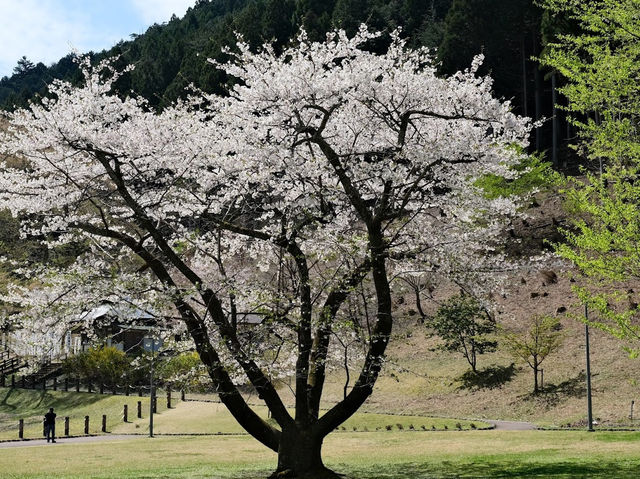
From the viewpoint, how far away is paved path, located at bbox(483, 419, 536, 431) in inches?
879

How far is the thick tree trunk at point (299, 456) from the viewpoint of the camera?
11.3 meters

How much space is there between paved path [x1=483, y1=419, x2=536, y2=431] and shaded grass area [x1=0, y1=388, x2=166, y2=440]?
14.0m

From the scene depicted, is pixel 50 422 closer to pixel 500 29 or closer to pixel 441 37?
pixel 441 37

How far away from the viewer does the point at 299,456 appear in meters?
11.4

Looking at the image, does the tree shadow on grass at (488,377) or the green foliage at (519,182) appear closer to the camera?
the tree shadow on grass at (488,377)

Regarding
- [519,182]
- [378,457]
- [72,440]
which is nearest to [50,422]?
[72,440]

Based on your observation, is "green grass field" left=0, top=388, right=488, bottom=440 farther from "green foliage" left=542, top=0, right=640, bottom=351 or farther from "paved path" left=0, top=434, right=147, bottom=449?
"green foliage" left=542, top=0, right=640, bottom=351

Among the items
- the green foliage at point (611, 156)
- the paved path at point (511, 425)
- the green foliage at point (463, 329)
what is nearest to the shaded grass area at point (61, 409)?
the green foliage at point (463, 329)

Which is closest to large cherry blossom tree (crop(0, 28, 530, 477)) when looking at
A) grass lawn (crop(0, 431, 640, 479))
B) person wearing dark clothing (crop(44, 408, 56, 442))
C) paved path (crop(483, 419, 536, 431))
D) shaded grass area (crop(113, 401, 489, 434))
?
grass lawn (crop(0, 431, 640, 479))

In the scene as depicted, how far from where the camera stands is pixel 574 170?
4662cm

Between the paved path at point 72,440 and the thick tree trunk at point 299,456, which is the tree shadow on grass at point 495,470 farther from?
the paved path at point 72,440

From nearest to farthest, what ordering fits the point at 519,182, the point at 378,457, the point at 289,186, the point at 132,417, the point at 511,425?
1. the point at 289,186
2. the point at 378,457
3. the point at 511,425
4. the point at 132,417
5. the point at 519,182

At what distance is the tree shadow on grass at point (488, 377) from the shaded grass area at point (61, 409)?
12.9 meters

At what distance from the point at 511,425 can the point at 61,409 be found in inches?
810
